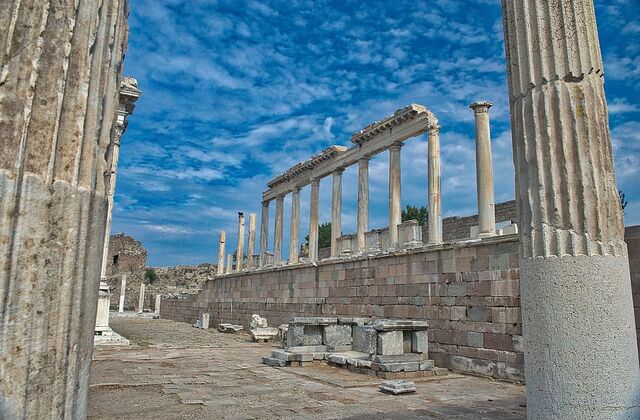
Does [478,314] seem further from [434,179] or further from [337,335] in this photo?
[434,179]

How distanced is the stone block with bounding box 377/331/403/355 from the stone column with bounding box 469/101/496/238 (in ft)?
11.3

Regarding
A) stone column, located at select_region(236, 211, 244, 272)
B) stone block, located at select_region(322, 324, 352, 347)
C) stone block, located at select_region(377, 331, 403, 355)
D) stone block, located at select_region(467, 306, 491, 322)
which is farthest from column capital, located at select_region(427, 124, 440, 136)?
stone column, located at select_region(236, 211, 244, 272)

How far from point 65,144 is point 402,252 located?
10565 mm

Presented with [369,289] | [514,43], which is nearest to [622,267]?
[514,43]

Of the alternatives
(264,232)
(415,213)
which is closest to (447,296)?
(264,232)

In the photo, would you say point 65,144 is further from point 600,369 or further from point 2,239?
point 600,369

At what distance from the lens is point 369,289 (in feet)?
43.5

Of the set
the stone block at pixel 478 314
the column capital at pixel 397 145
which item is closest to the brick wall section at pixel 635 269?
the stone block at pixel 478 314

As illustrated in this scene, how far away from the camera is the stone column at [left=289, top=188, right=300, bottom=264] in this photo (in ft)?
67.1

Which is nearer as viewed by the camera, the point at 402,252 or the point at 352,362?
the point at 352,362

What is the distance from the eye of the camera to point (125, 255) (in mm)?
43844

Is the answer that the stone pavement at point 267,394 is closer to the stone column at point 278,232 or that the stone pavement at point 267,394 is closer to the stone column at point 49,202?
the stone column at point 49,202

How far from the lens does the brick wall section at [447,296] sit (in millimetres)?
8922

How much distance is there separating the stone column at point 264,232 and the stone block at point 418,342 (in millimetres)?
14964
